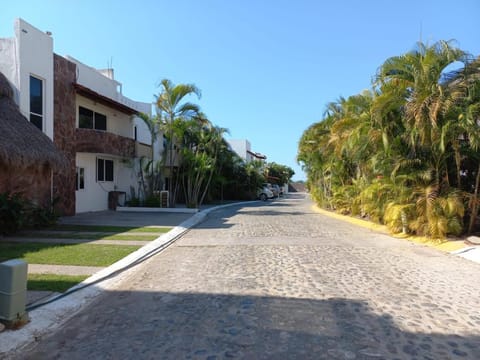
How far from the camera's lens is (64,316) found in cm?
476

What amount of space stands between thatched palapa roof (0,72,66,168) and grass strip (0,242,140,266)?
2.76 metres

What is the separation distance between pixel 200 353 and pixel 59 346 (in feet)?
5.10

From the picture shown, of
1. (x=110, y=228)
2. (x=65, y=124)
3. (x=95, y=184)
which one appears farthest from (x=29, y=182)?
(x=95, y=184)

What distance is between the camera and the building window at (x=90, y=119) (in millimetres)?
18359

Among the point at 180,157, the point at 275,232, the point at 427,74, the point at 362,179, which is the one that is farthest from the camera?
the point at 180,157

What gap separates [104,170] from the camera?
2039 cm

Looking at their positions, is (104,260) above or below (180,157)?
below

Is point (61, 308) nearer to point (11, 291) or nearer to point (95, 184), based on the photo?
point (11, 291)

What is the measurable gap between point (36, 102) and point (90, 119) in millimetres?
4617

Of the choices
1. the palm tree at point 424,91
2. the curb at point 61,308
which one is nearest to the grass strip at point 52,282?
the curb at point 61,308

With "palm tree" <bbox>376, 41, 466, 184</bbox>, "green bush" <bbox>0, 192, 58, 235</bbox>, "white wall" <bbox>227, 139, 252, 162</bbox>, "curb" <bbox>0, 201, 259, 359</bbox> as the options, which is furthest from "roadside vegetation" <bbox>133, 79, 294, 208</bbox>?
"white wall" <bbox>227, 139, 252, 162</bbox>

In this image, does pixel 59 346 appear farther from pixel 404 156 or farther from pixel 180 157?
pixel 180 157

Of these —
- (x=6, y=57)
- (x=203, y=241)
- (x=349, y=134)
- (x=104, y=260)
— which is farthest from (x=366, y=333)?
(x=6, y=57)

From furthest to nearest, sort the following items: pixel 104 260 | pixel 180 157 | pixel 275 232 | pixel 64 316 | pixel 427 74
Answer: pixel 180 157
pixel 275 232
pixel 427 74
pixel 104 260
pixel 64 316
